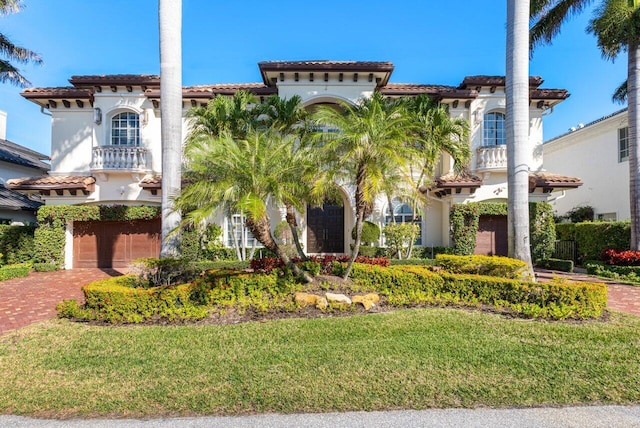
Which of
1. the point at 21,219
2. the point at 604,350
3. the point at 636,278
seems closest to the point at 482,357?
the point at 604,350

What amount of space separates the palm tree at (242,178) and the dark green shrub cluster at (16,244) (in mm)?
12959

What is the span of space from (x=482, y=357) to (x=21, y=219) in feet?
82.4

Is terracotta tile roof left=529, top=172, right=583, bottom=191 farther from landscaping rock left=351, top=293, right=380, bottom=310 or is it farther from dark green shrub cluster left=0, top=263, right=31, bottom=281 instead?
dark green shrub cluster left=0, top=263, right=31, bottom=281

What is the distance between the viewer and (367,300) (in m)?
7.68

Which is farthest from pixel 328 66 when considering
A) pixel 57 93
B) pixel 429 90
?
pixel 57 93

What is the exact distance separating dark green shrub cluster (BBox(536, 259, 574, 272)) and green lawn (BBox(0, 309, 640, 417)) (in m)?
8.68

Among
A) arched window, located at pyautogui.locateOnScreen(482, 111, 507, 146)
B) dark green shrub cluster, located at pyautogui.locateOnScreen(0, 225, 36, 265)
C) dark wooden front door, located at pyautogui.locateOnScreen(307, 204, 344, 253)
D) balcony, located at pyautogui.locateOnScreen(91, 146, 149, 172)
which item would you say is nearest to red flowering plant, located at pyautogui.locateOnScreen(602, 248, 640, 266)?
arched window, located at pyautogui.locateOnScreen(482, 111, 507, 146)

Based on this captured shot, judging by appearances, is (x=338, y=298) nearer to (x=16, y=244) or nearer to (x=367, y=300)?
(x=367, y=300)

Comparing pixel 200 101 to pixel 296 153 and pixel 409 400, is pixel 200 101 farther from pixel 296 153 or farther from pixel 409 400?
pixel 409 400

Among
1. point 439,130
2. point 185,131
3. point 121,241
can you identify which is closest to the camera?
point 439,130

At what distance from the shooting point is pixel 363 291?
8.23 meters

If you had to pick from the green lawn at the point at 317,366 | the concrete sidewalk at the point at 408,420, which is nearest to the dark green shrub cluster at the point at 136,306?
the green lawn at the point at 317,366

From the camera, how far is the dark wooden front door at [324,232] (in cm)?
1756

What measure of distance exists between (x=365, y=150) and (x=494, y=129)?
41.3ft
